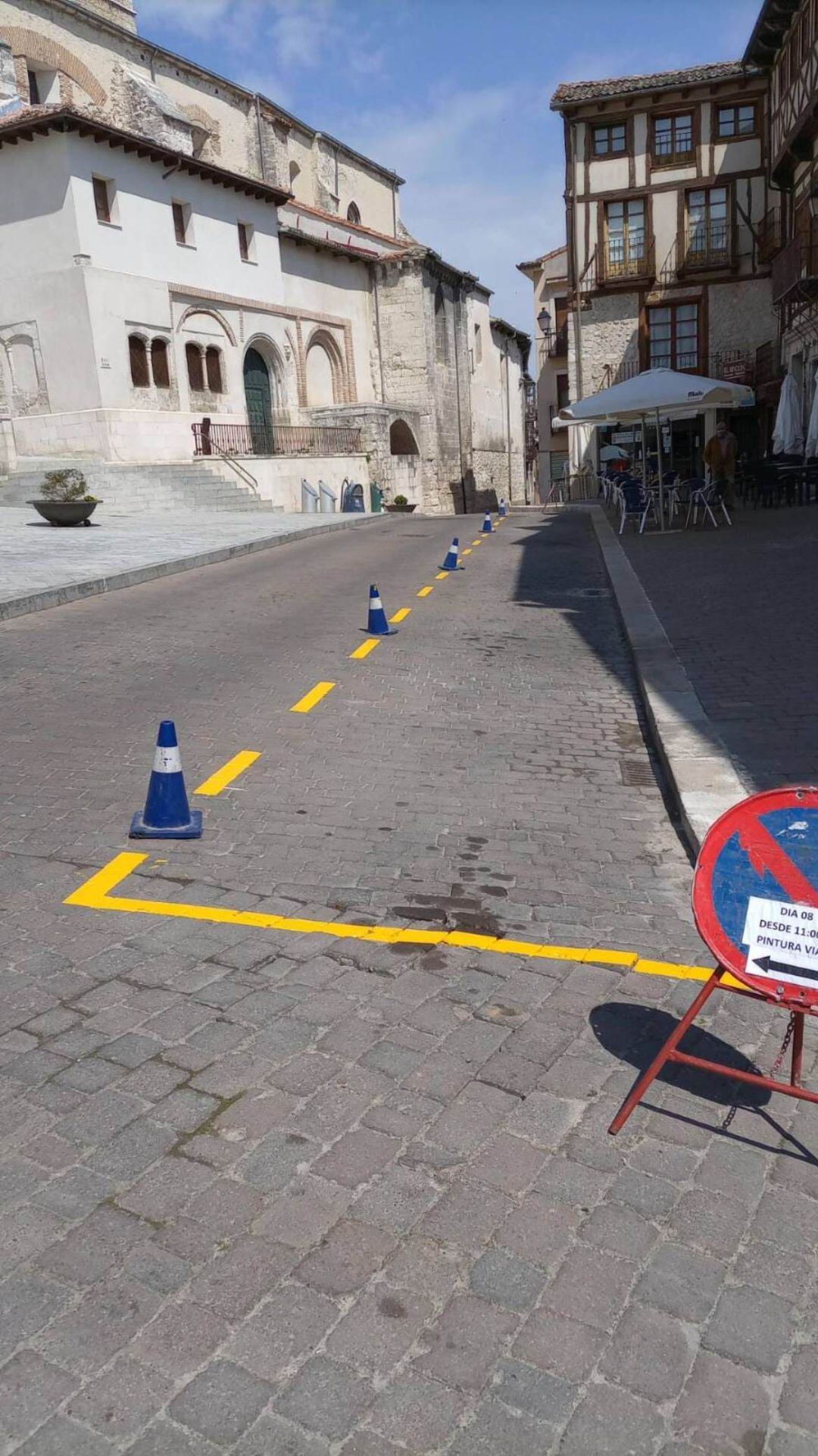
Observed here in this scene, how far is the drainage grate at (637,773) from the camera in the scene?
19.9ft

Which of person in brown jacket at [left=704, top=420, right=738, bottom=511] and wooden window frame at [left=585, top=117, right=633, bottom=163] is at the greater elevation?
wooden window frame at [left=585, top=117, right=633, bottom=163]

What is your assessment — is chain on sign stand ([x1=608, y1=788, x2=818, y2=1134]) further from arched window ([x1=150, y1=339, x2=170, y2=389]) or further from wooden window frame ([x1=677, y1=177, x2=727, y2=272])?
wooden window frame ([x1=677, y1=177, x2=727, y2=272])

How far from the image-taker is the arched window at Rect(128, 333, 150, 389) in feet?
93.9

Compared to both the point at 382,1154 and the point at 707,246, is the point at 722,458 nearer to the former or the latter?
the point at 707,246

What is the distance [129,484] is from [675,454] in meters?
18.6

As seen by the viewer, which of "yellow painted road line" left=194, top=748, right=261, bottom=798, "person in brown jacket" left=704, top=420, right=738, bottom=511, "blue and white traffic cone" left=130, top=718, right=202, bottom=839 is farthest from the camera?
"person in brown jacket" left=704, top=420, right=738, bottom=511

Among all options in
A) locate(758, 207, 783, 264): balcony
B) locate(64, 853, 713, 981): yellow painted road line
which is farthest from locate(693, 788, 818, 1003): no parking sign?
locate(758, 207, 783, 264): balcony

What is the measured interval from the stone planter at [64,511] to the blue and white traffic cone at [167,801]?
16.9 meters

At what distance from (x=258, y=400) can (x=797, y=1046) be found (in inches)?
1376

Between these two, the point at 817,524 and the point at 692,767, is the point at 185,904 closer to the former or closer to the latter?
the point at 692,767

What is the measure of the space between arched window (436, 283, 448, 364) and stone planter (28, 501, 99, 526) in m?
25.7

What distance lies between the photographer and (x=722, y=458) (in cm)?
2011

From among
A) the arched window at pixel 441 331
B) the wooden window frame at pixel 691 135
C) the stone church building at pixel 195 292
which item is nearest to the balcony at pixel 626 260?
the wooden window frame at pixel 691 135

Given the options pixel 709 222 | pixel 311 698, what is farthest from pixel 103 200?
pixel 311 698
